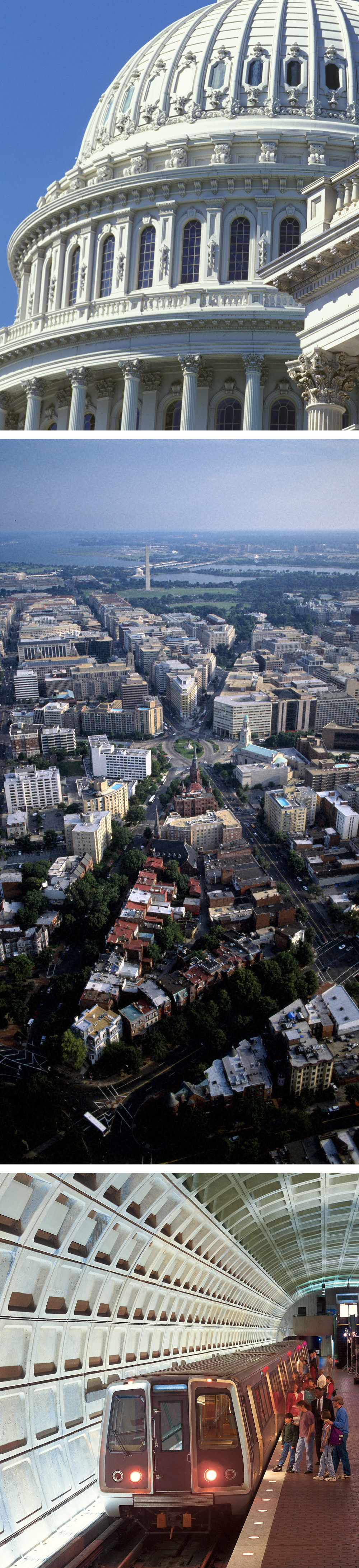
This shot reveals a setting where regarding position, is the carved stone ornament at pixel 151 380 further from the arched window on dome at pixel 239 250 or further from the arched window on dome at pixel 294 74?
the arched window on dome at pixel 294 74

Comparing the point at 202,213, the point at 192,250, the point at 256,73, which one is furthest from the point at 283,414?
the point at 256,73

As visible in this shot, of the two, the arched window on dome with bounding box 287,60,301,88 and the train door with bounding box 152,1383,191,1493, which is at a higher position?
the arched window on dome with bounding box 287,60,301,88

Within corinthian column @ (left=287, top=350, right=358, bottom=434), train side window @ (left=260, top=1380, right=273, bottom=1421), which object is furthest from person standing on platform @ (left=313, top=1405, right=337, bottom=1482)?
corinthian column @ (left=287, top=350, right=358, bottom=434)

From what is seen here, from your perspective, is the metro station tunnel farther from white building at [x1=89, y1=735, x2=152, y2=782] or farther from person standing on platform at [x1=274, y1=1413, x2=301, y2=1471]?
white building at [x1=89, y1=735, x2=152, y2=782]

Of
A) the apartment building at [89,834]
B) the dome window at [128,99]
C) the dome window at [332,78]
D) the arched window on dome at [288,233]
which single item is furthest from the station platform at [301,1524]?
the dome window at [128,99]

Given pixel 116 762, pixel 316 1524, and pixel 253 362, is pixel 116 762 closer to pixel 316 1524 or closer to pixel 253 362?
pixel 316 1524

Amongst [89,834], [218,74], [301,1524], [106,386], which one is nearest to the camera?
[301,1524]
